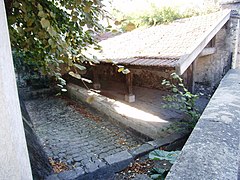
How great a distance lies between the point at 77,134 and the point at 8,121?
4424 millimetres

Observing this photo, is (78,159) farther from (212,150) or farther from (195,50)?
(195,50)

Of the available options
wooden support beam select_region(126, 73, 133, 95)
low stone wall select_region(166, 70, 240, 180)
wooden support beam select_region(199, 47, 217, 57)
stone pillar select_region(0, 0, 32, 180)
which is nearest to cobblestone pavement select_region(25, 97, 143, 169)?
A: wooden support beam select_region(126, 73, 133, 95)

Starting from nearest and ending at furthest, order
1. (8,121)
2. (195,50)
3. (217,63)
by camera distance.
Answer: (8,121), (195,50), (217,63)

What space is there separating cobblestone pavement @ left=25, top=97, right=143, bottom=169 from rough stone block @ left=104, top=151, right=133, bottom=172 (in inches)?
17.7

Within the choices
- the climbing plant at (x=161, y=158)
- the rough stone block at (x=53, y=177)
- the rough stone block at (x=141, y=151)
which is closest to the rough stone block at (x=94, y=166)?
the rough stone block at (x=53, y=177)

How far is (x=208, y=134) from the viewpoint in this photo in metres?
1.79

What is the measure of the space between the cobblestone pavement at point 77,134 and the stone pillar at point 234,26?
387 cm

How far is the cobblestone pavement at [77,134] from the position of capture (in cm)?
392

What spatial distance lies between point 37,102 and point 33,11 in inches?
291

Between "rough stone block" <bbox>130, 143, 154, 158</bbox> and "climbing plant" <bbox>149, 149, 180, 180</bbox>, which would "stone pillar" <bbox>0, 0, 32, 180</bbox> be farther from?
"rough stone block" <bbox>130, 143, 154, 158</bbox>

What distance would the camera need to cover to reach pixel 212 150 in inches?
59.5

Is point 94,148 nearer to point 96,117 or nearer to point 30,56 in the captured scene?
point 96,117

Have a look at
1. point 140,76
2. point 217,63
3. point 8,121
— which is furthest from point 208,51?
point 8,121

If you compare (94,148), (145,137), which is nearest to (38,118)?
(94,148)
